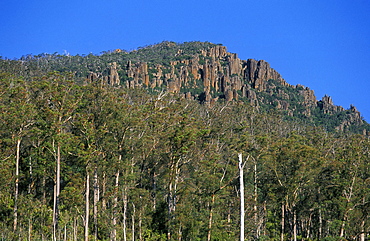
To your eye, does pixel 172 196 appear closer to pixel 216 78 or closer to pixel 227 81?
pixel 227 81

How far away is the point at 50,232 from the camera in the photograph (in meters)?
31.6

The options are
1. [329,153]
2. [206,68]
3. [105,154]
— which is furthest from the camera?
[206,68]

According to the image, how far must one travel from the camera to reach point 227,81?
146 m

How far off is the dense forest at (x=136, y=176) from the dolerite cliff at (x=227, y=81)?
244 feet

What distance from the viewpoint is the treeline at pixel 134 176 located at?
106 feet

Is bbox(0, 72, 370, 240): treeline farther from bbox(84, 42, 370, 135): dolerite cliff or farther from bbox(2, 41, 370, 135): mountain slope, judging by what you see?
bbox(2, 41, 370, 135): mountain slope

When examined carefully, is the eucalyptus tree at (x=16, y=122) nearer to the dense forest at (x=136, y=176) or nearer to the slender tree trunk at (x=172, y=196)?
the dense forest at (x=136, y=176)

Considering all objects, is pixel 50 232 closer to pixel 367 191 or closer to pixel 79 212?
pixel 79 212

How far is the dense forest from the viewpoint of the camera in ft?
106

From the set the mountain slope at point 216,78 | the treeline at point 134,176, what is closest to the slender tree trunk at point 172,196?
the treeline at point 134,176

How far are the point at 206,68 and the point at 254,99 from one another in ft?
74.8

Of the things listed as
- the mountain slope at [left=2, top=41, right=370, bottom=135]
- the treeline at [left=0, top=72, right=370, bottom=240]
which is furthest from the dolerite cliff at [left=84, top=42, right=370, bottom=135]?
the treeline at [left=0, top=72, right=370, bottom=240]

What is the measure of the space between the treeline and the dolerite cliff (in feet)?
245

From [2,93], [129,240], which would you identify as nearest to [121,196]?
[129,240]
